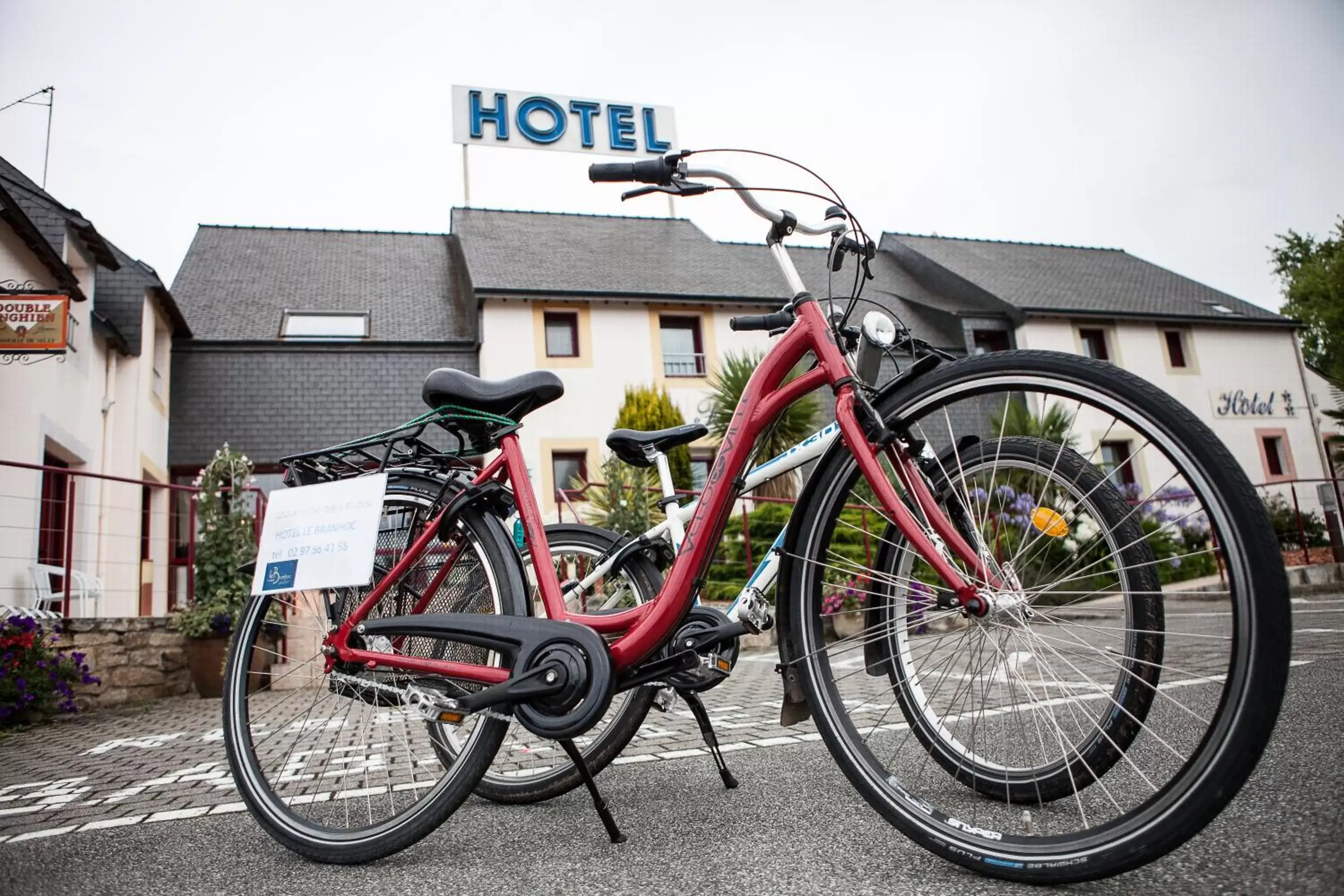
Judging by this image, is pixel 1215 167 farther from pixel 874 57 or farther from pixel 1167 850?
pixel 1167 850

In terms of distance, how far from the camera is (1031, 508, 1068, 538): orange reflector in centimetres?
165

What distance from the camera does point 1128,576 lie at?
5.25 feet

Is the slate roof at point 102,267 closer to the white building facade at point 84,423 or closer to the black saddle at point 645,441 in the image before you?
the white building facade at point 84,423

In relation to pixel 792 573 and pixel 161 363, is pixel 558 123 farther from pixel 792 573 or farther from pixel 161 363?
pixel 792 573

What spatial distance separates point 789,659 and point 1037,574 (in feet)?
2.12

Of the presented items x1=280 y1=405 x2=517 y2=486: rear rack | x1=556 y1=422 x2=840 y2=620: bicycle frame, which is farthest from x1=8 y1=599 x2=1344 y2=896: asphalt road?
x1=280 y1=405 x2=517 y2=486: rear rack

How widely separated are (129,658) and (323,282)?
1322 centimetres

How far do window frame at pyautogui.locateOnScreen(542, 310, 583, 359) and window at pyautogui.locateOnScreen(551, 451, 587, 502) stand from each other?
1.99 meters

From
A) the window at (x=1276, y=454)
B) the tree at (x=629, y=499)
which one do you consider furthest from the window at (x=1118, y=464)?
the window at (x=1276, y=454)

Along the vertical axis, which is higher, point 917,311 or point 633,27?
point 917,311

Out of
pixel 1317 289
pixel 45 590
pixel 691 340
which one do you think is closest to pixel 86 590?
pixel 45 590

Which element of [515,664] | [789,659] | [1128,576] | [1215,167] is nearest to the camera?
[1128,576]

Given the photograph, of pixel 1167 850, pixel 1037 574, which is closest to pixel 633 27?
pixel 1037 574

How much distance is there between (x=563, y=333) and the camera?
55.9 feet
